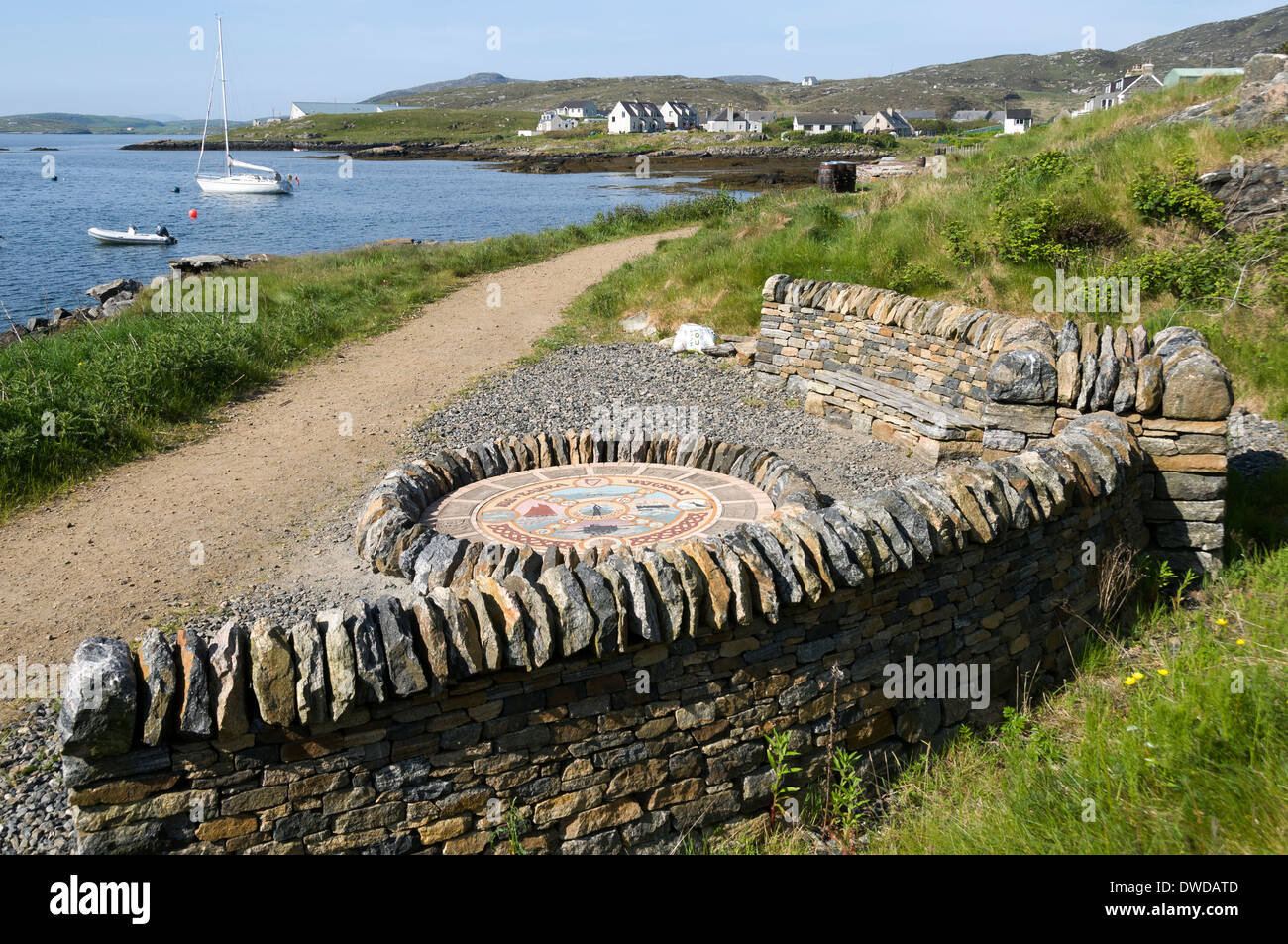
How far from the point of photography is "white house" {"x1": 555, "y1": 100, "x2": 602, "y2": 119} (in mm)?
129500

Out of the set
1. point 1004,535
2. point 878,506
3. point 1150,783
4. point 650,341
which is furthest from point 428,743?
point 650,341

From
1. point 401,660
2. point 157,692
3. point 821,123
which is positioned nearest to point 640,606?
point 401,660

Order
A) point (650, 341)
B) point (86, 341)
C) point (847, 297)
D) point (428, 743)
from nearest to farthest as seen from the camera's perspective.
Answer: point (428, 743) < point (847, 297) < point (86, 341) < point (650, 341)

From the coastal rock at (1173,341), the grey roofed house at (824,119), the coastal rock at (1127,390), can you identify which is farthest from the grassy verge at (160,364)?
the grey roofed house at (824,119)

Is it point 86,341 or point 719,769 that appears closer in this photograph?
point 719,769

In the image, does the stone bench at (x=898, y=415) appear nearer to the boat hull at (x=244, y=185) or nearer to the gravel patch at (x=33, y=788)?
the gravel patch at (x=33, y=788)

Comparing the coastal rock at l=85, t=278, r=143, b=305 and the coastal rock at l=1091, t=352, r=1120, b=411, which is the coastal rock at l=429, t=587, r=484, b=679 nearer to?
the coastal rock at l=1091, t=352, r=1120, b=411

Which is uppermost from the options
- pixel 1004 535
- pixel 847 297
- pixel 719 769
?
pixel 847 297

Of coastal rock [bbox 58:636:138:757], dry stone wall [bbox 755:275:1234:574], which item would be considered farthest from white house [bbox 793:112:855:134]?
coastal rock [bbox 58:636:138:757]

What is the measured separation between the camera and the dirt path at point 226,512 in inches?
264

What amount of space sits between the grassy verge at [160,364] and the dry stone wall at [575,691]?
21.8ft

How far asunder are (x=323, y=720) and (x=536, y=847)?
1164mm

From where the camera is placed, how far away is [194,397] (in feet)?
38.8

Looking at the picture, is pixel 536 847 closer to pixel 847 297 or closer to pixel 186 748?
pixel 186 748
